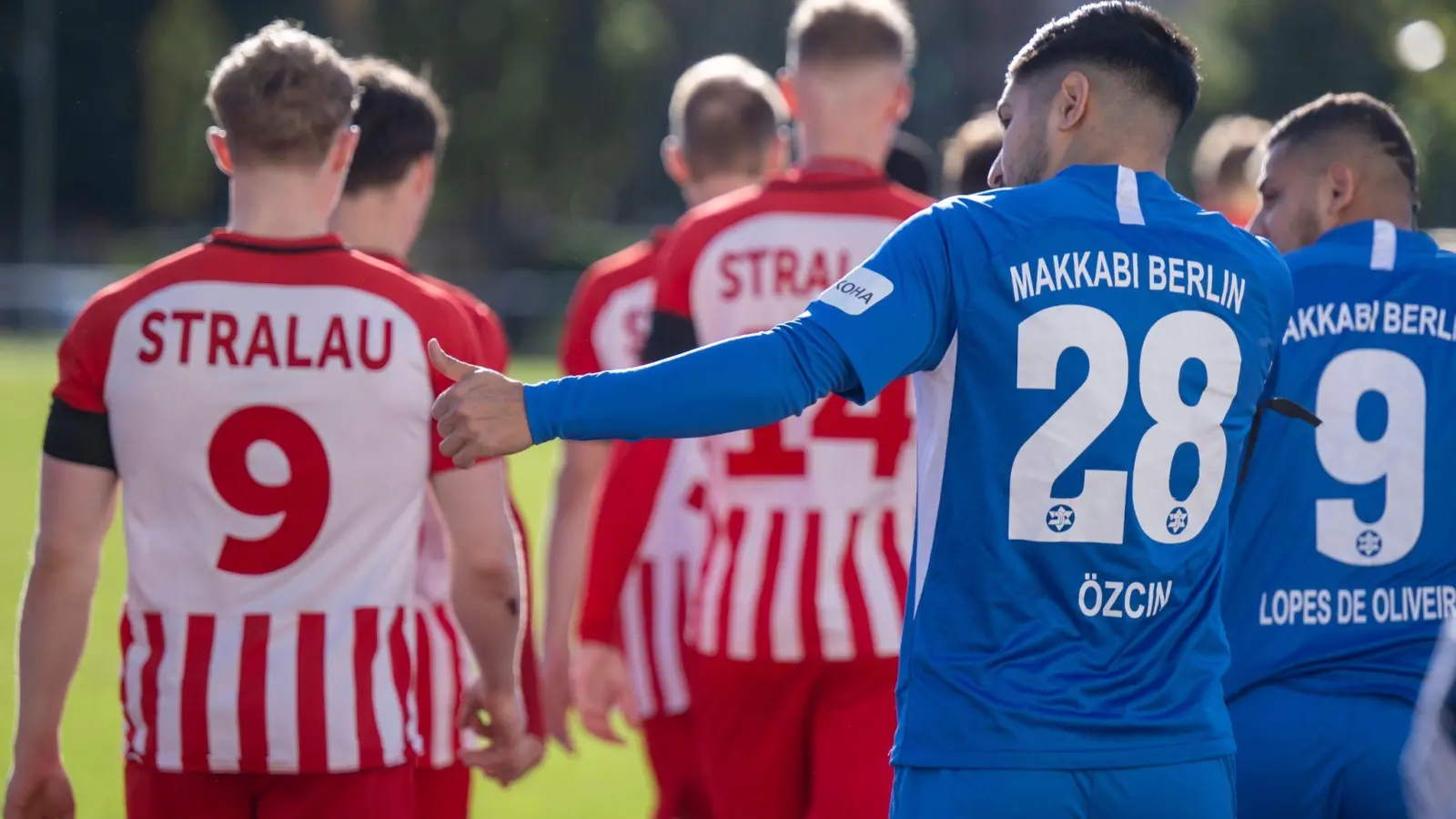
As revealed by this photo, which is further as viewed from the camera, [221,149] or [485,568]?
[221,149]

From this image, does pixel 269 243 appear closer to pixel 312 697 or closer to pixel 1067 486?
pixel 312 697

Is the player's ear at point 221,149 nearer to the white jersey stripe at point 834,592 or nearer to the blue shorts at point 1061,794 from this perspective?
the white jersey stripe at point 834,592

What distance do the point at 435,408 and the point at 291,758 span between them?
1.24 m

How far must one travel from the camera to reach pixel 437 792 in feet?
13.9

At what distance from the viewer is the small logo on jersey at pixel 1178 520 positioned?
3035 mm

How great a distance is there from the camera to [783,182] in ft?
15.3

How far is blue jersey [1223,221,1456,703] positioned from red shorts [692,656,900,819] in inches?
36.6

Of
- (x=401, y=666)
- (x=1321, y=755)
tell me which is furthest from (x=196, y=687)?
(x=1321, y=755)

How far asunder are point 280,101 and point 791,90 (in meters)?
1.56

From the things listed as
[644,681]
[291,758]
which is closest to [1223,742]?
[291,758]

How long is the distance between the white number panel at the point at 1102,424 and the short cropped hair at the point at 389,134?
211 centimetres

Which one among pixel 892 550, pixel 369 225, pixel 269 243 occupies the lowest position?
pixel 892 550

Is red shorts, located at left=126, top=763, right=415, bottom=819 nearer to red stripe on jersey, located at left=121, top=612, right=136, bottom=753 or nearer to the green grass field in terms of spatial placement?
red stripe on jersey, located at left=121, top=612, right=136, bottom=753

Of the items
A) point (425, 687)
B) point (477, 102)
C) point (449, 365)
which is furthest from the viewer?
point (477, 102)
